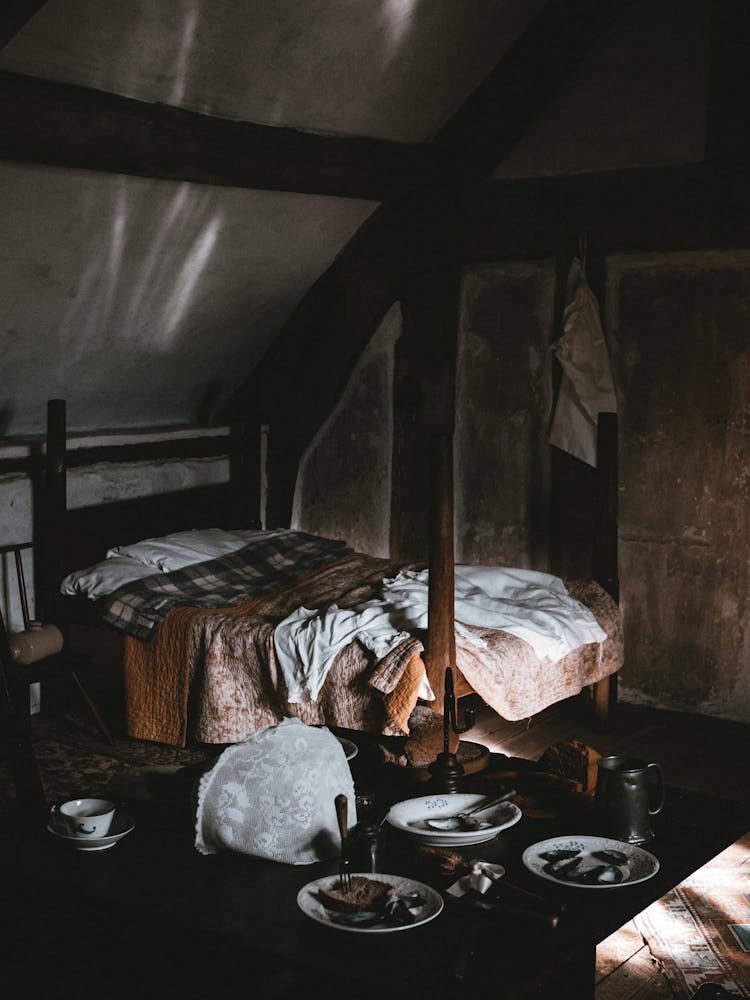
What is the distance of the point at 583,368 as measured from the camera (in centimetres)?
522

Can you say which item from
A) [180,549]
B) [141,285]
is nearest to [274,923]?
[180,549]

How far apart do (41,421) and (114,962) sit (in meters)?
3.27

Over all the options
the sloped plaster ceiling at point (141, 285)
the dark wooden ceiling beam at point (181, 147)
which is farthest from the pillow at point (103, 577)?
the dark wooden ceiling beam at point (181, 147)

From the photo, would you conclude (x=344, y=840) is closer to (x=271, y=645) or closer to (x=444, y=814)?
(x=444, y=814)

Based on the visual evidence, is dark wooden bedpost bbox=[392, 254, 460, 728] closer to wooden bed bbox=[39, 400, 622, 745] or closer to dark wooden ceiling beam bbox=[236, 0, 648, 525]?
dark wooden ceiling beam bbox=[236, 0, 648, 525]

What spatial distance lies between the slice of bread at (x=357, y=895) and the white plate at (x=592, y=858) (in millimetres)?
295

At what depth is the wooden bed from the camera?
3.69 meters

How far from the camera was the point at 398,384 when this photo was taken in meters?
6.00

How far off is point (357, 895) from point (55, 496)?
3.20 meters

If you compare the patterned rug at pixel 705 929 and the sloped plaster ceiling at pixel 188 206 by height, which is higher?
the sloped plaster ceiling at pixel 188 206

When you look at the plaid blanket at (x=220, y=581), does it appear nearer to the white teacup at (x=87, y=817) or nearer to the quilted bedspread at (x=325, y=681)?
the quilted bedspread at (x=325, y=681)

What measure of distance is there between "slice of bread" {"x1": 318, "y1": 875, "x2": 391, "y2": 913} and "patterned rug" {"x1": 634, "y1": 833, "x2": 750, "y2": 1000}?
1101mm

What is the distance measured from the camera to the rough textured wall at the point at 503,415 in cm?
554

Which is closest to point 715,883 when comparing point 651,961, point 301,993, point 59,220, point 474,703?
point 651,961
